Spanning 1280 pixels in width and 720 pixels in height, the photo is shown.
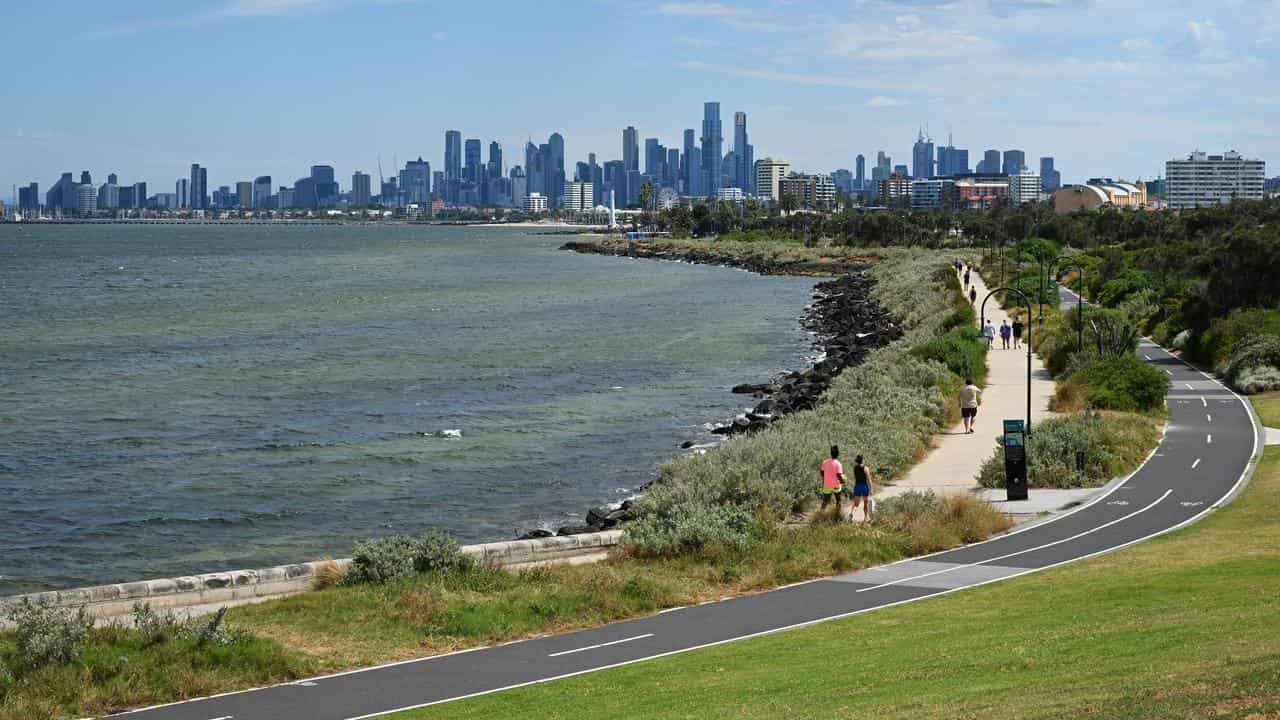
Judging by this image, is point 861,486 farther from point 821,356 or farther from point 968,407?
point 821,356

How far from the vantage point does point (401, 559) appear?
2183cm

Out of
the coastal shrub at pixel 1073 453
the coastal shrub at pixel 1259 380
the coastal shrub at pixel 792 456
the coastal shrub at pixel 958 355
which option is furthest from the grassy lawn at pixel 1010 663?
the coastal shrub at pixel 958 355

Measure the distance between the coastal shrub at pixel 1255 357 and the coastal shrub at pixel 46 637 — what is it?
43220mm

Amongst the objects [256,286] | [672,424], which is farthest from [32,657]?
[256,286]

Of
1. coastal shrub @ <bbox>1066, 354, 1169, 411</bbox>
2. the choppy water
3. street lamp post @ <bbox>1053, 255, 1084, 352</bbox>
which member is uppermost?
street lamp post @ <bbox>1053, 255, 1084, 352</bbox>

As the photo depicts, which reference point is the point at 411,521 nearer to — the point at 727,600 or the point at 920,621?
the point at 727,600

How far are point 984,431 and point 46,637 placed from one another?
3039cm

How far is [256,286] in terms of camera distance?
126 m

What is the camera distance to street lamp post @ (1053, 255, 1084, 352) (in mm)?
53312

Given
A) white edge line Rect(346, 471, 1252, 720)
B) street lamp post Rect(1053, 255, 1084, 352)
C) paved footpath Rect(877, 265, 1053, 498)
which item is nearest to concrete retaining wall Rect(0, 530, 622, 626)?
white edge line Rect(346, 471, 1252, 720)

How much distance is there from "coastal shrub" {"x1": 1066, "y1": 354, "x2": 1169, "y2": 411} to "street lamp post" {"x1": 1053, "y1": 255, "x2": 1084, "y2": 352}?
7286 mm

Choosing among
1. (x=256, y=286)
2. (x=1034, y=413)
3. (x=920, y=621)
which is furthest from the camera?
(x=256, y=286)

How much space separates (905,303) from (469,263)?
100208mm

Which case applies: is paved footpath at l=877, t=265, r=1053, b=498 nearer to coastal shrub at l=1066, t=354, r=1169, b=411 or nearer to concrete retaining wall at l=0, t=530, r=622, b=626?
coastal shrub at l=1066, t=354, r=1169, b=411
